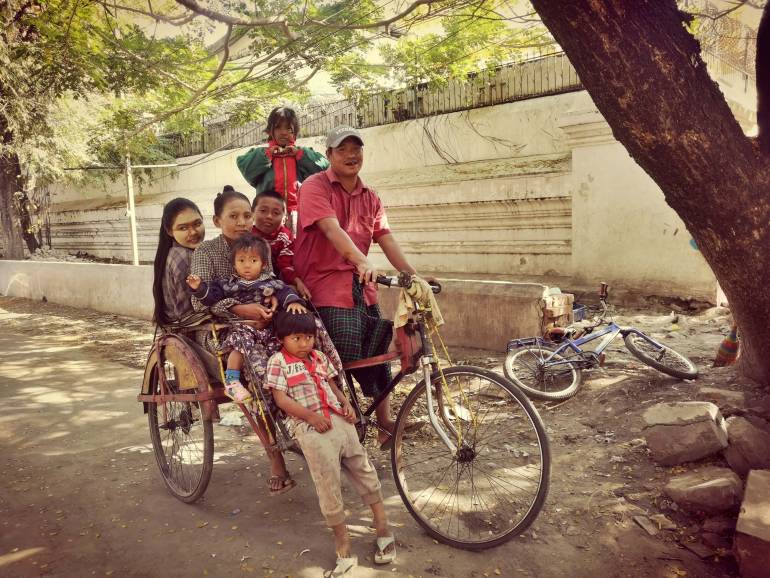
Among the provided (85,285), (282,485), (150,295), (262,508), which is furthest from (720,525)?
(85,285)

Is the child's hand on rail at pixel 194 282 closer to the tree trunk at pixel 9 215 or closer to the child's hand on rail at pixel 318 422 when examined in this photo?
the child's hand on rail at pixel 318 422

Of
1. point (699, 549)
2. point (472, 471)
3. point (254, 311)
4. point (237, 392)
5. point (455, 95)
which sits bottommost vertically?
point (699, 549)

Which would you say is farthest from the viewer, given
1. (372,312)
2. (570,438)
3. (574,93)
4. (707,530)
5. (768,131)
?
(574,93)

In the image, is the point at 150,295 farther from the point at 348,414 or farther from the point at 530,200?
the point at 348,414

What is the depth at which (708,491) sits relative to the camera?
9.16ft

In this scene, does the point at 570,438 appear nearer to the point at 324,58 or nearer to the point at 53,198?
the point at 324,58

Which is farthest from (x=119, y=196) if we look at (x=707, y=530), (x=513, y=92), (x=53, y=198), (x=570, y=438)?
(x=707, y=530)

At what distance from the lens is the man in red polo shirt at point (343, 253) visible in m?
3.02

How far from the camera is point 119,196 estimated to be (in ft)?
56.0

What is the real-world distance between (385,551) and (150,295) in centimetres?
720

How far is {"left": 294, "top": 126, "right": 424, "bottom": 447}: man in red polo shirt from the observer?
3.02m

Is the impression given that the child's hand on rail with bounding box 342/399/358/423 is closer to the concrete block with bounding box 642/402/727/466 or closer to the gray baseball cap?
the gray baseball cap

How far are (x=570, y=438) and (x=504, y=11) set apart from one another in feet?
21.1

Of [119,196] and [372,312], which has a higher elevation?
[119,196]
